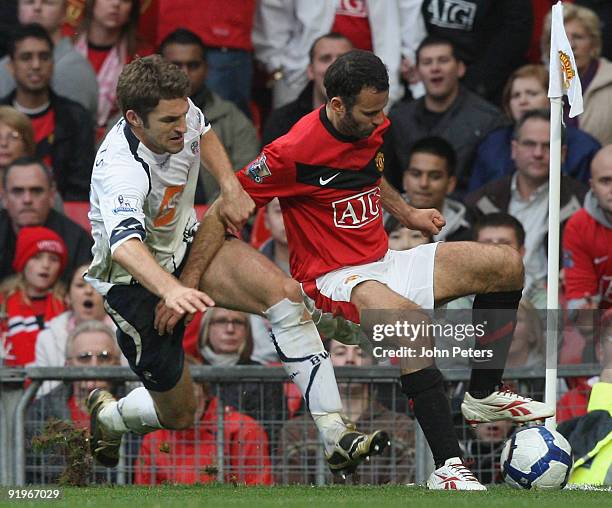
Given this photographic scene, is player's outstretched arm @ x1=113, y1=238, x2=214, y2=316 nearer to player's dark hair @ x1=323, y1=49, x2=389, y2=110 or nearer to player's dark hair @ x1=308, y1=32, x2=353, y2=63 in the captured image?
player's dark hair @ x1=323, y1=49, x2=389, y2=110

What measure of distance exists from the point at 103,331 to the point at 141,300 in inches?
71.6

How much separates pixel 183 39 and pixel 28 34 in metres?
1.28

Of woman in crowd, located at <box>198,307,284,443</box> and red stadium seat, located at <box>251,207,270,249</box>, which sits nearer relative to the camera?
woman in crowd, located at <box>198,307,284,443</box>

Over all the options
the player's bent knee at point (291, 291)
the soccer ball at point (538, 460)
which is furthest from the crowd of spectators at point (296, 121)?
the player's bent knee at point (291, 291)

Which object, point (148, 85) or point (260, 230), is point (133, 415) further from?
point (260, 230)

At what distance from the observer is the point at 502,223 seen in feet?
34.5

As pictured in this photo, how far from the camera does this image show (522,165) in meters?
11.1

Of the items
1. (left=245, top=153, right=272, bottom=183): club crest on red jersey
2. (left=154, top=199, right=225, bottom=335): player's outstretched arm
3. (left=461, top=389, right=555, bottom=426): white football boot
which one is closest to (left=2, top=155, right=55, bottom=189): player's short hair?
(left=154, top=199, right=225, bottom=335): player's outstretched arm

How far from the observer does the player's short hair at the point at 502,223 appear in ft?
34.5

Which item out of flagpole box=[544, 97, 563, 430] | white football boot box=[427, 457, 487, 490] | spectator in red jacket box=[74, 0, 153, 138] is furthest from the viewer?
spectator in red jacket box=[74, 0, 153, 138]

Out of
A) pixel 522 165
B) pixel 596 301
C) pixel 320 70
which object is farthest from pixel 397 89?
pixel 596 301

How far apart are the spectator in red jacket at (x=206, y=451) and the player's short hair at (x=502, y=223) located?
266cm

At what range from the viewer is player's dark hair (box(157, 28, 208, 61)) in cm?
1173

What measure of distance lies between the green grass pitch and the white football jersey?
1.24 meters
